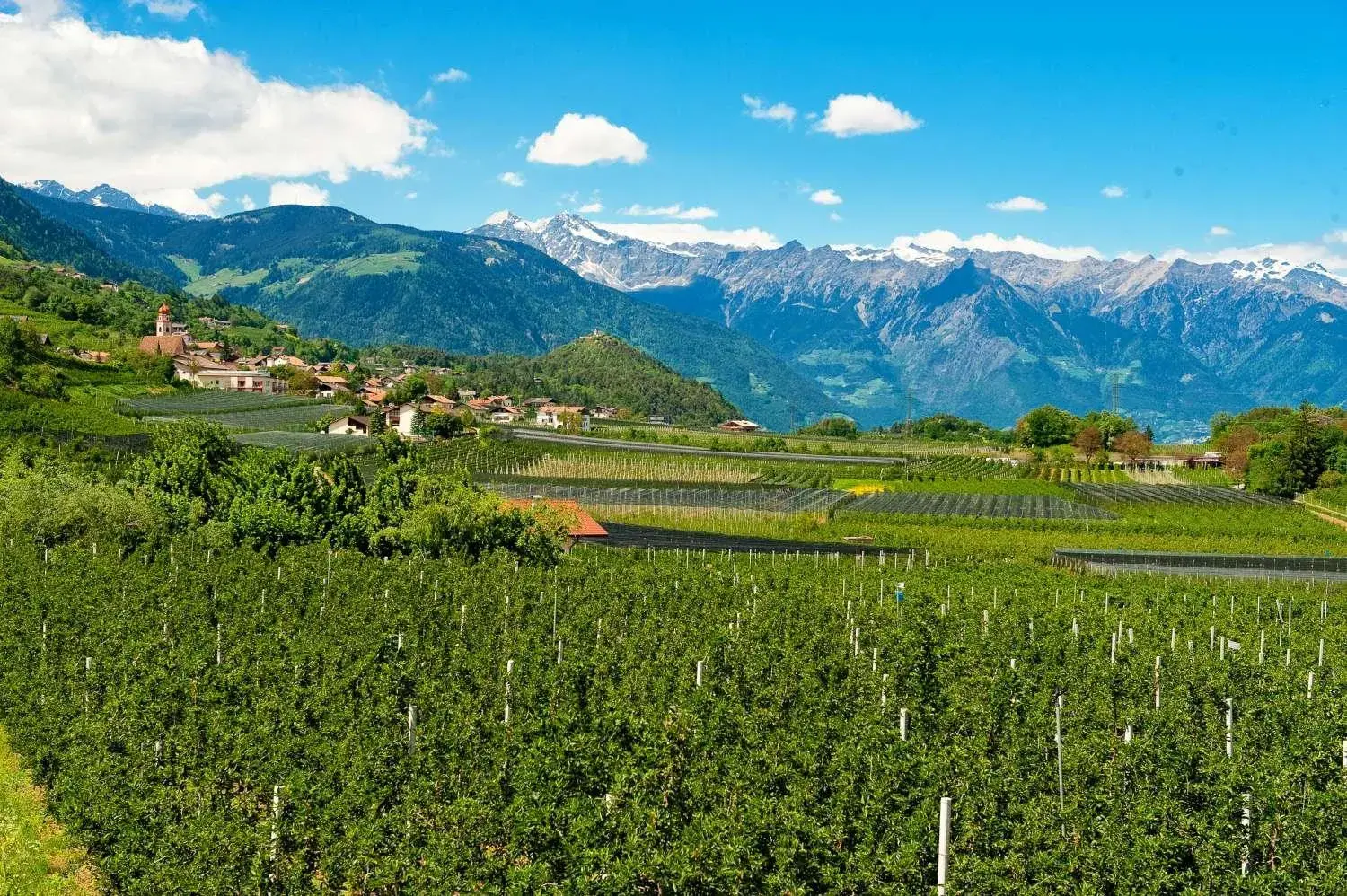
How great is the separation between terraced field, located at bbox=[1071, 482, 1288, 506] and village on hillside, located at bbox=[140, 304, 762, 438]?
76459 mm

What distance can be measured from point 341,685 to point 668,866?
419 inches

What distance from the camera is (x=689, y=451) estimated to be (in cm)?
13650

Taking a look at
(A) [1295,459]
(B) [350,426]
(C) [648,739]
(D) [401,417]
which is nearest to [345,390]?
(D) [401,417]

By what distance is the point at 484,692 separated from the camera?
880 inches

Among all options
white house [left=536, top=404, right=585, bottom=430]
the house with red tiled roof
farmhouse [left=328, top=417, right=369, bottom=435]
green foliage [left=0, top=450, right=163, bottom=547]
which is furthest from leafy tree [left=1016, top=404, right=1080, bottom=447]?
green foliage [left=0, top=450, right=163, bottom=547]

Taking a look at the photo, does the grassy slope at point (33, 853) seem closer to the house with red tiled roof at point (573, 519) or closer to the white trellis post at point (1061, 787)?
the white trellis post at point (1061, 787)

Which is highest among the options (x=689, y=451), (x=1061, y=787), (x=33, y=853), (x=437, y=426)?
(x=437, y=426)

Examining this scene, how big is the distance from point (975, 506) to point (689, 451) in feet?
186

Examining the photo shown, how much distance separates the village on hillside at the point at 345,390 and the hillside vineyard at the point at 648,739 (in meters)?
90.0

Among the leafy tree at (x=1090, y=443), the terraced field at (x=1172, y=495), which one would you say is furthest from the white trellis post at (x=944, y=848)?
the leafy tree at (x=1090, y=443)

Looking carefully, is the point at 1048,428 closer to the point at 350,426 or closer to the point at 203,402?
the point at 350,426

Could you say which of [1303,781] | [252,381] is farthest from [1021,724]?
[252,381]

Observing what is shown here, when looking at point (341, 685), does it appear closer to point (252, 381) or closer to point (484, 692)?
point (484, 692)

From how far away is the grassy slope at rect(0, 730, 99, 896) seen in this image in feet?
54.0
